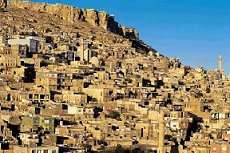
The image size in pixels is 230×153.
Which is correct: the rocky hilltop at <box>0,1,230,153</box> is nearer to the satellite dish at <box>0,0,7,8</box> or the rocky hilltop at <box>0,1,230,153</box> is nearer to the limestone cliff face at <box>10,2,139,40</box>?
the satellite dish at <box>0,0,7,8</box>

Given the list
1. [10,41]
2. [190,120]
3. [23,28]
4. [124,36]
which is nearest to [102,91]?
[190,120]

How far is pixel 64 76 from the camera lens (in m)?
47.9

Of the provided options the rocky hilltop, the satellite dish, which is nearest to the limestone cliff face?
the satellite dish

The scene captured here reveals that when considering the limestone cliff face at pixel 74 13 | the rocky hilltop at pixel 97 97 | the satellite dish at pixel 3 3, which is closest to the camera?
the rocky hilltop at pixel 97 97

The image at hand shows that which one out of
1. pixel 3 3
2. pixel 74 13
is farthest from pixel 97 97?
pixel 3 3

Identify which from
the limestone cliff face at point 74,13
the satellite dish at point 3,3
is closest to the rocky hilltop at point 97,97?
the satellite dish at point 3,3

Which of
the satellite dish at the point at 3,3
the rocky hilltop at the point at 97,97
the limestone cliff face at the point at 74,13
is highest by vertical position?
the satellite dish at the point at 3,3

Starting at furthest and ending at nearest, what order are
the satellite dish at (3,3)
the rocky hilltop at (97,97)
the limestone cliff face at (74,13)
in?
the limestone cliff face at (74,13)
the satellite dish at (3,3)
the rocky hilltop at (97,97)

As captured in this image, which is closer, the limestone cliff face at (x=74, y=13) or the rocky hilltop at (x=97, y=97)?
the rocky hilltop at (x=97, y=97)

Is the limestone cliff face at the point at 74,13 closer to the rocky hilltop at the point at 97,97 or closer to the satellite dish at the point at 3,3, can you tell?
the satellite dish at the point at 3,3

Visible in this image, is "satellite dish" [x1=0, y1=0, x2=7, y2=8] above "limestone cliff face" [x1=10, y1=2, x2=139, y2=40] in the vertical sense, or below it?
above

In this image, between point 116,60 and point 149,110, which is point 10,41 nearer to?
point 116,60

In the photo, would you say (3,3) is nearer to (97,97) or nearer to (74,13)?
(74,13)

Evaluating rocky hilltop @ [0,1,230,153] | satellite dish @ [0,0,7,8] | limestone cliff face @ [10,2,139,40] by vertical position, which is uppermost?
satellite dish @ [0,0,7,8]
